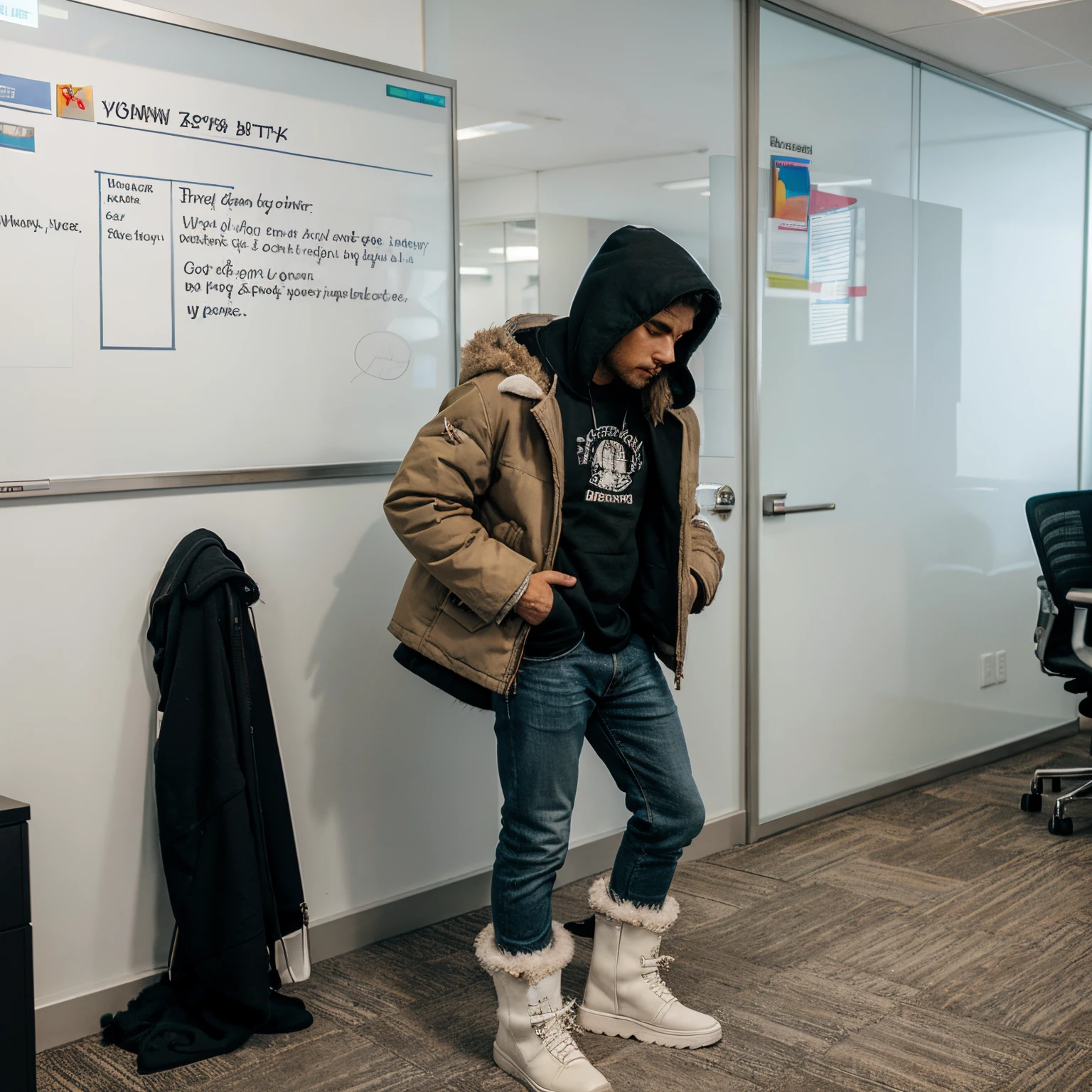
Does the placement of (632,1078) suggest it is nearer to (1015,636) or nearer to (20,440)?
(20,440)

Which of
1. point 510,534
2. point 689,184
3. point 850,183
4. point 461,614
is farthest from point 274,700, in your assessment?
point 850,183

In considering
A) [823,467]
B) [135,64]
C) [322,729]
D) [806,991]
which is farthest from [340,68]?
[806,991]

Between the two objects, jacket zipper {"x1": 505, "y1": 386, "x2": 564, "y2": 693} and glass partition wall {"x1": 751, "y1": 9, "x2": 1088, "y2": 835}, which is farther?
glass partition wall {"x1": 751, "y1": 9, "x2": 1088, "y2": 835}

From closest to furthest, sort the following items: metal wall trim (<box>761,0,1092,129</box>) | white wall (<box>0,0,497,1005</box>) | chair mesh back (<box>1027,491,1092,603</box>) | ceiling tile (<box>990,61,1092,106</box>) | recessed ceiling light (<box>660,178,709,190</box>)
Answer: white wall (<box>0,0,497,1005</box>) < recessed ceiling light (<box>660,178,709,190</box>) < metal wall trim (<box>761,0,1092,129</box>) < chair mesh back (<box>1027,491,1092,603</box>) < ceiling tile (<box>990,61,1092,106</box>)

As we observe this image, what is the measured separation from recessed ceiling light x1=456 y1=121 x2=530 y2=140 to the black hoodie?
29.2 inches

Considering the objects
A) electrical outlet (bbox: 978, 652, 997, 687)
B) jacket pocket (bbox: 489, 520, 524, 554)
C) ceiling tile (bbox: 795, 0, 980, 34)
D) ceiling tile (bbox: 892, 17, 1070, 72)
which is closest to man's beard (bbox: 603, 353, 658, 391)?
jacket pocket (bbox: 489, 520, 524, 554)

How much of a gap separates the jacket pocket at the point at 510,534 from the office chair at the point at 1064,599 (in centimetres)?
215

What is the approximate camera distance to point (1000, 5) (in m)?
3.49

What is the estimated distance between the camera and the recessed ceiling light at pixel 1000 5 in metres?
3.44

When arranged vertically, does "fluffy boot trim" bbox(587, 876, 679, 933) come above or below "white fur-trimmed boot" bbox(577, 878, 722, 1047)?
Result: above

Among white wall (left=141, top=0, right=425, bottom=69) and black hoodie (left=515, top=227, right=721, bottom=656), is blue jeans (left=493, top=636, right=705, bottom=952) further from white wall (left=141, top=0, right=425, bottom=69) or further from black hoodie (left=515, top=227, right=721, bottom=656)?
white wall (left=141, top=0, right=425, bottom=69)

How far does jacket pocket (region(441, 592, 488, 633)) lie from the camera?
2.04 m

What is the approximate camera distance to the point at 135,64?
2172mm

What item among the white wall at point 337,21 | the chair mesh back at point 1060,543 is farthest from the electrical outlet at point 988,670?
the white wall at point 337,21
